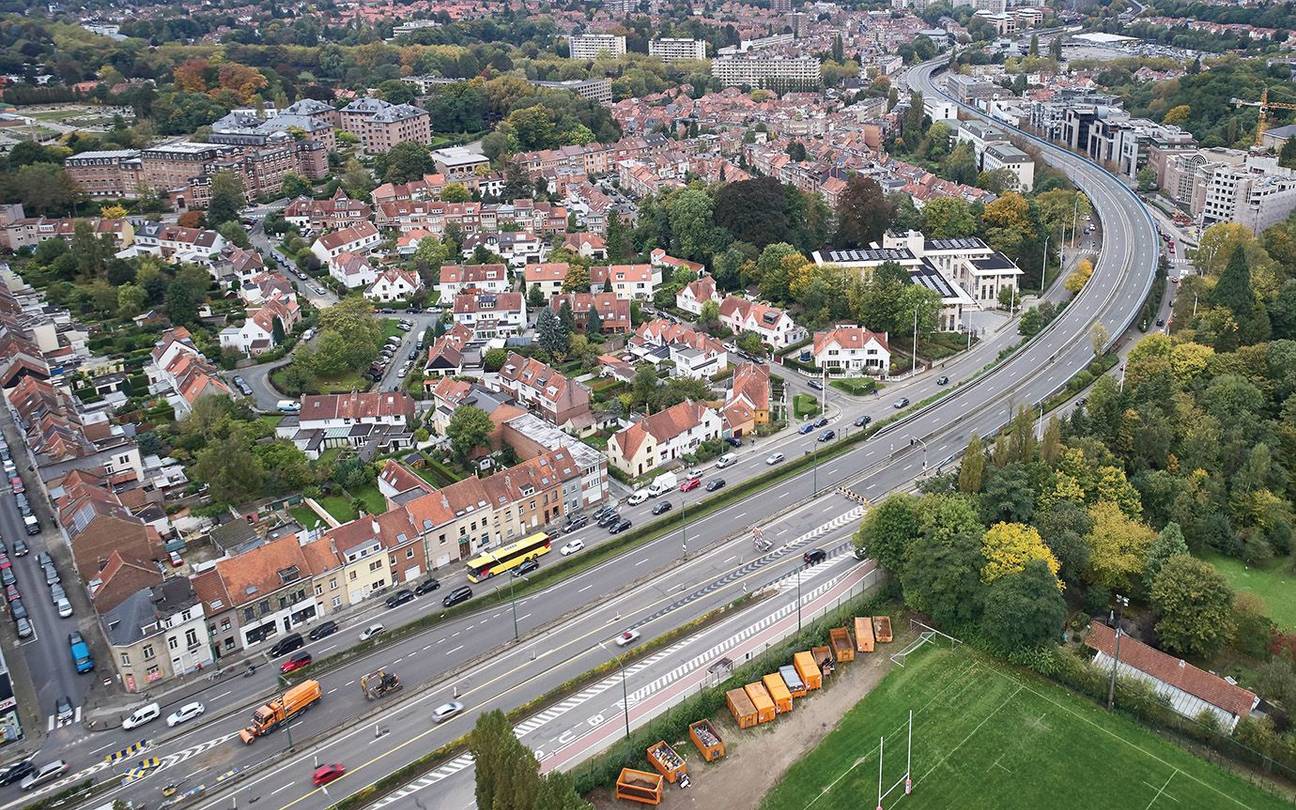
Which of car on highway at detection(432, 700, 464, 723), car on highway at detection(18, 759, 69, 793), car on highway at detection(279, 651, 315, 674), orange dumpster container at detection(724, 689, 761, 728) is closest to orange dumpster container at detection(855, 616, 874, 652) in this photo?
orange dumpster container at detection(724, 689, 761, 728)

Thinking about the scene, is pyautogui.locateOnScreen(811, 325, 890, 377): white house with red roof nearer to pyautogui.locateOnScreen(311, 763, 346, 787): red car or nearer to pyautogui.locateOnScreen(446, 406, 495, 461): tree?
pyautogui.locateOnScreen(446, 406, 495, 461): tree

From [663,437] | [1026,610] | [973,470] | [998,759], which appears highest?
[973,470]

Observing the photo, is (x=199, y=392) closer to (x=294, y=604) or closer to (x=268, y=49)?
(x=294, y=604)

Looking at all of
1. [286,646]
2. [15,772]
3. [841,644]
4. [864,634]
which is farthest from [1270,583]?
[15,772]

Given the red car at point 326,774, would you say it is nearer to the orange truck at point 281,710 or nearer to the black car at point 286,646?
the orange truck at point 281,710

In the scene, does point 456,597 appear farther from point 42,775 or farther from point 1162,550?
point 1162,550

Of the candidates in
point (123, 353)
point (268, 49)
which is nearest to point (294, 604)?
point (123, 353)
